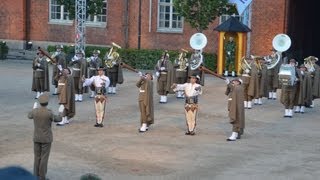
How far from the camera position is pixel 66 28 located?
3775 cm

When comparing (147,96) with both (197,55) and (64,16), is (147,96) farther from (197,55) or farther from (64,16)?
(64,16)

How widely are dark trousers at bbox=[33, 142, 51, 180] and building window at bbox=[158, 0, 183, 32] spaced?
2434 cm

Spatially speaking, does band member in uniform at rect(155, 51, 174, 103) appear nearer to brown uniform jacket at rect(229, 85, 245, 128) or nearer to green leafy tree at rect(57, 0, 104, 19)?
brown uniform jacket at rect(229, 85, 245, 128)

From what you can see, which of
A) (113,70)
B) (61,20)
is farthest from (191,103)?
(61,20)

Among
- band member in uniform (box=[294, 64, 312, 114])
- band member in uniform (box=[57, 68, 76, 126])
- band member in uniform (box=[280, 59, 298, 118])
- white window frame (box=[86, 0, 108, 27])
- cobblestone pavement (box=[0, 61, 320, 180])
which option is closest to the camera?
cobblestone pavement (box=[0, 61, 320, 180])

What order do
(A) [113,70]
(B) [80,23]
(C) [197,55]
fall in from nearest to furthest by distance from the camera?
(C) [197,55], (A) [113,70], (B) [80,23]

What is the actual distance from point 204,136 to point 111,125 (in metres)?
2.85

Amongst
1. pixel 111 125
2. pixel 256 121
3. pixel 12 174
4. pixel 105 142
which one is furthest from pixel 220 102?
pixel 12 174

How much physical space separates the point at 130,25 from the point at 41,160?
25.0 meters

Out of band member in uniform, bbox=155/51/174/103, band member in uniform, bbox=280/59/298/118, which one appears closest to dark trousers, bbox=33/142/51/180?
band member in uniform, bbox=280/59/298/118

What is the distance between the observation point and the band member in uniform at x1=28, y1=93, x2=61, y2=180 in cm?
1183

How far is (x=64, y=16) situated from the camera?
3809cm

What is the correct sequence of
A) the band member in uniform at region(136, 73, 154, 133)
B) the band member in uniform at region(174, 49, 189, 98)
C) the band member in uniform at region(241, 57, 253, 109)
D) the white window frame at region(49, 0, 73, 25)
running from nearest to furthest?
1. the band member in uniform at region(136, 73, 154, 133)
2. the band member in uniform at region(241, 57, 253, 109)
3. the band member in uniform at region(174, 49, 189, 98)
4. the white window frame at region(49, 0, 73, 25)

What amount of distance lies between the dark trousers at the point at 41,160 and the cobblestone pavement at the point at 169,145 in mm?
589
